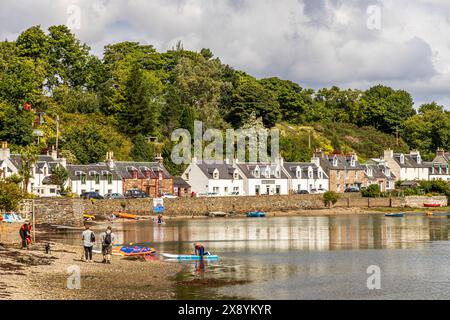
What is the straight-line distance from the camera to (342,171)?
12825 cm

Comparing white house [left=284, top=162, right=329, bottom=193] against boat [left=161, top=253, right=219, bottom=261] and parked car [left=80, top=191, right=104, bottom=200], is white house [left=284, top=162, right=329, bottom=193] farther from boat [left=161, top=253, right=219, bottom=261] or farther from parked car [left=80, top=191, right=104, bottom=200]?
boat [left=161, top=253, right=219, bottom=261]

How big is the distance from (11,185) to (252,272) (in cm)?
2274

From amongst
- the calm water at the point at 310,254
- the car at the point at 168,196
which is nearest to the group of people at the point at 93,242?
the calm water at the point at 310,254

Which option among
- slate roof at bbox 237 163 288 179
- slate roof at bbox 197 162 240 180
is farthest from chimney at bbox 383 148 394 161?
slate roof at bbox 197 162 240 180

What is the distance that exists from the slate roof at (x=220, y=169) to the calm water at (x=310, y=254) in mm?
17860

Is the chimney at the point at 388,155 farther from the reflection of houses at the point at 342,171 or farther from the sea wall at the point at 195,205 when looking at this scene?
the sea wall at the point at 195,205

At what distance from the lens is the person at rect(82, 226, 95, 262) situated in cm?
4434

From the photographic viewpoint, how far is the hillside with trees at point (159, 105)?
353 ft

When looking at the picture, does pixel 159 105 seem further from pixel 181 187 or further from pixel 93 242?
pixel 93 242

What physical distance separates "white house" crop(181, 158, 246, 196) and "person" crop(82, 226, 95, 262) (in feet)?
219

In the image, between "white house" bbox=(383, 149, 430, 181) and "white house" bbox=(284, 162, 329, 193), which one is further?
"white house" bbox=(383, 149, 430, 181)

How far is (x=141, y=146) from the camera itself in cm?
11381
